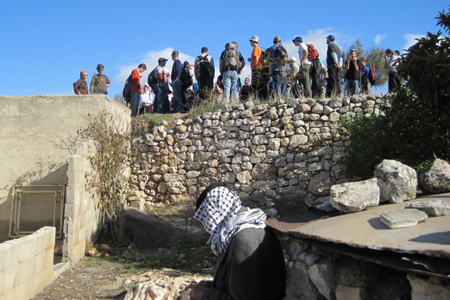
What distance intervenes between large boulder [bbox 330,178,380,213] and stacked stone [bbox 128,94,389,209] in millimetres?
6695

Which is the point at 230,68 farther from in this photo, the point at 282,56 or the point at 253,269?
the point at 253,269

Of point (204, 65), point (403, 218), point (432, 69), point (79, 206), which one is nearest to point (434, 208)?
point (403, 218)

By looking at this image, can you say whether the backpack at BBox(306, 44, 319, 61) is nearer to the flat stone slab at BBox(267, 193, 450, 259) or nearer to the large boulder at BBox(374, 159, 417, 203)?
the large boulder at BBox(374, 159, 417, 203)

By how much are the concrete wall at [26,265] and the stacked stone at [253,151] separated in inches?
197

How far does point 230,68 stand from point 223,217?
29.8 feet

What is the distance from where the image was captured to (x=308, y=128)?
10.6m

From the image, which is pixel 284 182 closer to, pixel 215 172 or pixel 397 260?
pixel 215 172

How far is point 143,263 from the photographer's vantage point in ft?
24.9

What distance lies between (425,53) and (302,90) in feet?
21.1

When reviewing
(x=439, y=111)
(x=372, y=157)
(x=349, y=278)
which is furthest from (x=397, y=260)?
(x=372, y=157)

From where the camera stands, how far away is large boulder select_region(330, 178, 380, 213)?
347 cm

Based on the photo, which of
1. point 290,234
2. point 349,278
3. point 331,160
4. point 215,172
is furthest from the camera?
point 215,172

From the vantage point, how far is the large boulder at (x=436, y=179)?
12.8 ft

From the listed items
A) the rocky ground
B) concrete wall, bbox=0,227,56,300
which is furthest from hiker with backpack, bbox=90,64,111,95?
concrete wall, bbox=0,227,56,300
